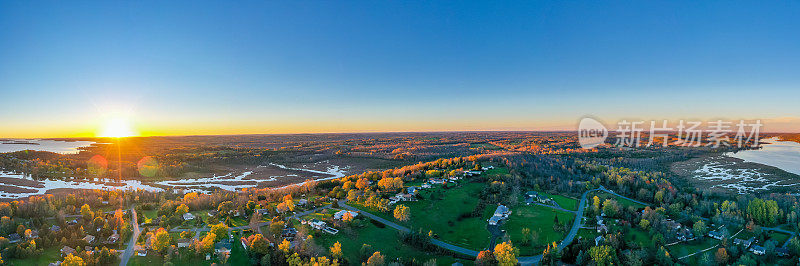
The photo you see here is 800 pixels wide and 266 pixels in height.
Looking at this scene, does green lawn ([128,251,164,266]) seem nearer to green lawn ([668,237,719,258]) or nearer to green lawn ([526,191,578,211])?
green lawn ([526,191,578,211])

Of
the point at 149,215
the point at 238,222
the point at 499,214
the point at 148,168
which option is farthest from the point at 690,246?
the point at 148,168

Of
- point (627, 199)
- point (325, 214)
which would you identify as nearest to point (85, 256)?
point (325, 214)

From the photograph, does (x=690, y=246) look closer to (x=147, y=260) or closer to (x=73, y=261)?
(x=147, y=260)

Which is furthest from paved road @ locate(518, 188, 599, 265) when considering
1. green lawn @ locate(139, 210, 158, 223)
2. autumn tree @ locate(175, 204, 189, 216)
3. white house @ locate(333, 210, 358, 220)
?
green lawn @ locate(139, 210, 158, 223)

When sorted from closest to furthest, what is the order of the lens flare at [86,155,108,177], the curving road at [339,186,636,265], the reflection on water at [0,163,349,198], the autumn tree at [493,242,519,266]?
1. the autumn tree at [493,242,519,266]
2. the curving road at [339,186,636,265]
3. the reflection on water at [0,163,349,198]
4. the lens flare at [86,155,108,177]

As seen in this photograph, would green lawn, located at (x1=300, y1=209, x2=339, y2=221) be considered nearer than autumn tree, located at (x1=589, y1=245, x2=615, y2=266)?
No

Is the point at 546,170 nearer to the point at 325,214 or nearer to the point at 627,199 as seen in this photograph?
the point at 627,199

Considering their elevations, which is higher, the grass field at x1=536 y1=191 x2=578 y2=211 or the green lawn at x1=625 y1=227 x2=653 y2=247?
the grass field at x1=536 y1=191 x2=578 y2=211
